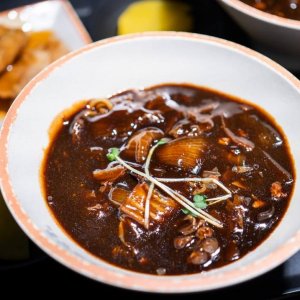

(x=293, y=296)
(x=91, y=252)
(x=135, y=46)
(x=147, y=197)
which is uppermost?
(x=135, y=46)

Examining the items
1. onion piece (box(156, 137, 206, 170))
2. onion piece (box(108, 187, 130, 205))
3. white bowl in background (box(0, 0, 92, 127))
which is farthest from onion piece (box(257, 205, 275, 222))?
white bowl in background (box(0, 0, 92, 127))

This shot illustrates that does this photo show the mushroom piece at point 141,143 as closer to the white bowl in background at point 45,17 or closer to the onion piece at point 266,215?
the onion piece at point 266,215

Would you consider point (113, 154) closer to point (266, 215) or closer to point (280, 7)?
point (266, 215)

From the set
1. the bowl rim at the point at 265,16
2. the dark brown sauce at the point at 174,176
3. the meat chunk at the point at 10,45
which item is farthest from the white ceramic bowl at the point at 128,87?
Result: the meat chunk at the point at 10,45

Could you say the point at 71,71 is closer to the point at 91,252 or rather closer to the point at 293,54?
the point at 91,252

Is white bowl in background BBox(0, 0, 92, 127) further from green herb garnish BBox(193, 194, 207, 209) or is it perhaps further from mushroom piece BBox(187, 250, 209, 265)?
mushroom piece BBox(187, 250, 209, 265)

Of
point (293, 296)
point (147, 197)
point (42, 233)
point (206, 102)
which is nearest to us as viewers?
point (42, 233)

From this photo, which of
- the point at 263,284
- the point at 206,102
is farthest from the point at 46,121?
the point at 263,284
